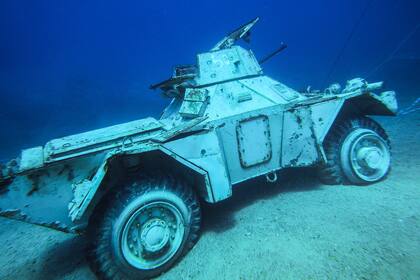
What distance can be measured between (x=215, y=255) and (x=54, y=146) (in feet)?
9.04

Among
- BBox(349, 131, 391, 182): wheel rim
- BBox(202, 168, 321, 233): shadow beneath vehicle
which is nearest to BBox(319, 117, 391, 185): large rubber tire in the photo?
BBox(349, 131, 391, 182): wheel rim

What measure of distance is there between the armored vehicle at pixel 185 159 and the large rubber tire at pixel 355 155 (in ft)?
0.06

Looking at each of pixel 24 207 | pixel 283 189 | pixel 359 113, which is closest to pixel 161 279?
pixel 24 207

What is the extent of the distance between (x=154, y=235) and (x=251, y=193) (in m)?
2.56

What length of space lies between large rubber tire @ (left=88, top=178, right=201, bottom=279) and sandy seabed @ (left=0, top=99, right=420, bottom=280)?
287 millimetres

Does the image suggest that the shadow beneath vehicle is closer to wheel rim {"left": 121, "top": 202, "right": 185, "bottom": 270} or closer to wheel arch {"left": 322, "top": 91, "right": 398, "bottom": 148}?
wheel rim {"left": 121, "top": 202, "right": 185, "bottom": 270}

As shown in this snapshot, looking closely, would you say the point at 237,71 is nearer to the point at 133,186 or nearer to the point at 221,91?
the point at 221,91

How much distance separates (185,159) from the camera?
3.58 m

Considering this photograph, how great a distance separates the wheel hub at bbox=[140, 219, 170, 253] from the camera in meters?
3.36

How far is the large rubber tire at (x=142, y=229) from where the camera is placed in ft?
10.4

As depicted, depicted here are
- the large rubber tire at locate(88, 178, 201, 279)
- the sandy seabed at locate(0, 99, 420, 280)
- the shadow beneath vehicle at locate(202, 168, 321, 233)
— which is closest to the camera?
the sandy seabed at locate(0, 99, 420, 280)

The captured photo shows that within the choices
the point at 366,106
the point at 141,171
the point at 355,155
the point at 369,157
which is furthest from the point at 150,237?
the point at 366,106

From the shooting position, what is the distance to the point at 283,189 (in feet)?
17.2

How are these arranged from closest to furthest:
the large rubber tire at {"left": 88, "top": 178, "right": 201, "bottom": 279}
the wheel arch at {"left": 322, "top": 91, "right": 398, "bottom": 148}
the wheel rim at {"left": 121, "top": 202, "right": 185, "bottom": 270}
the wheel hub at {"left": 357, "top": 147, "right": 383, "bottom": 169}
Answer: the large rubber tire at {"left": 88, "top": 178, "right": 201, "bottom": 279} → the wheel rim at {"left": 121, "top": 202, "right": 185, "bottom": 270} → the wheel hub at {"left": 357, "top": 147, "right": 383, "bottom": 169} → the wheel arch at {"left": 322, "top": 91, "right": 398, "bottom": 148}
